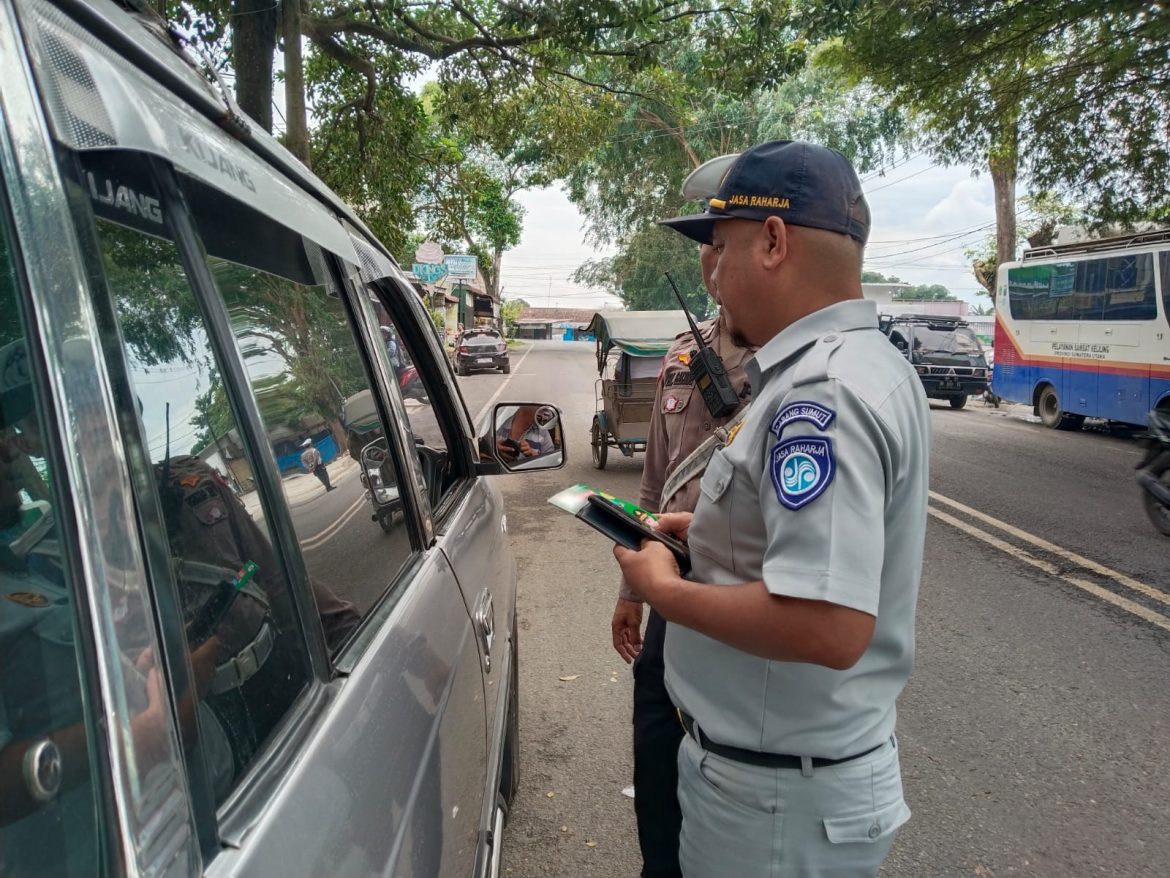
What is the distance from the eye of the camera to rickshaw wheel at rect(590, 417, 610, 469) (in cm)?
1039

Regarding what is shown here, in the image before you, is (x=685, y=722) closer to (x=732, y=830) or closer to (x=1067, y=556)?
(x=732, y=830)

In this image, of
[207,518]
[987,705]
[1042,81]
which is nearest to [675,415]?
[207,518]

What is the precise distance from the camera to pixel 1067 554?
22.0 feet

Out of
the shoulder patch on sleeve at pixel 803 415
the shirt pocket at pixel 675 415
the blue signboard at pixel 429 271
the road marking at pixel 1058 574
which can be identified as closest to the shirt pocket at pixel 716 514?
the shoulder patch on sleeve at pixel 803 415

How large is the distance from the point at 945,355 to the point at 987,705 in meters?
19.1

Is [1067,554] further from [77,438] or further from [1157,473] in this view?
[77,438]

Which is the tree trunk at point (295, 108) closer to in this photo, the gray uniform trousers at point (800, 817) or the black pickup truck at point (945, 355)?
the gray uniform trousers at point (800, 817)

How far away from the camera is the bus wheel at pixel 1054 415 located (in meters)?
16.8

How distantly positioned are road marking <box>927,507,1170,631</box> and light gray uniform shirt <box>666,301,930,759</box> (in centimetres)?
454

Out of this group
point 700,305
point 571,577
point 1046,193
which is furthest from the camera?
point 700,305

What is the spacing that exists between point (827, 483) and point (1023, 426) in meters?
18.0

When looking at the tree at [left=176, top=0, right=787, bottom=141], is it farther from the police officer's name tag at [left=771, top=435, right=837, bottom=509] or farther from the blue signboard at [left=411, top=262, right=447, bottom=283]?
the blue signboard at [left=411, top=262, right=447, bottom=283]

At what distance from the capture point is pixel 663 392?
2.74 metres

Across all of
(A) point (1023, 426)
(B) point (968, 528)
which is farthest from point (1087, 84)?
(B) point (968, 528)
